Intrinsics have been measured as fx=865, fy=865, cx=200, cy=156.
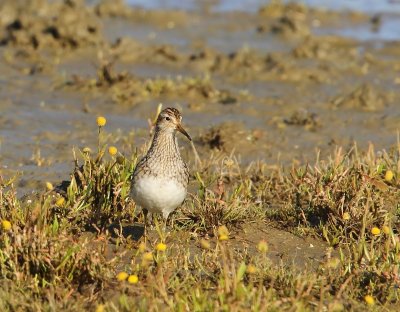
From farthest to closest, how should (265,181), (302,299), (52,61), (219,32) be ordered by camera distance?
(219,32) → (52,61) → (265,181) → (302,299)

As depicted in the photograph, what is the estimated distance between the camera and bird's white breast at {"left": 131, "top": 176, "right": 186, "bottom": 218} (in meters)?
6.53

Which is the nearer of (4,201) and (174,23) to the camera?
(4,201)

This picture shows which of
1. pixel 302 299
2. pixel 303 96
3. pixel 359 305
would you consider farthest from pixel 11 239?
pixel 303 96

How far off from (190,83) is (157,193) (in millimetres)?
5893

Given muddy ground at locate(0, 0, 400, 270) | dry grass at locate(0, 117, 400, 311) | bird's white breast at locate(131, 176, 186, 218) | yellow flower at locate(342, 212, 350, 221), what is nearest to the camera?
dry grass at locate(0, 117, 400, 311)

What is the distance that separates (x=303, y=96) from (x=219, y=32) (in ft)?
14.3

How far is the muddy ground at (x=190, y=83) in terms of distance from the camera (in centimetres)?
1041

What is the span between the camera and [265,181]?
337 inches

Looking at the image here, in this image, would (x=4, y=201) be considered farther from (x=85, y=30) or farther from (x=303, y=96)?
(x=85, y=30)

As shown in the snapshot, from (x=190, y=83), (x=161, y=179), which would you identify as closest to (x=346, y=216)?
(x=161, y=179)

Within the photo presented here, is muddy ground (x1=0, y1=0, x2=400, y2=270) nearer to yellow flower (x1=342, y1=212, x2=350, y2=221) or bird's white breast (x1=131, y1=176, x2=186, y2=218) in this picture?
bird's white breast (x1=131, y1=176, x2=186, y2=218)

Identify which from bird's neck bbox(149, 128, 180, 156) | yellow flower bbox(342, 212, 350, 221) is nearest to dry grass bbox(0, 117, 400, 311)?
yellow flower bbox(342, 212, 350, 221)

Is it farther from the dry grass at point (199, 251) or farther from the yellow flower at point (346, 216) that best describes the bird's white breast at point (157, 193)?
the yellow flower at point (346, 216)

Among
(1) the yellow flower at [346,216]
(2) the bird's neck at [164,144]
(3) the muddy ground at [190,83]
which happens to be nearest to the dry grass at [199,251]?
(1) the yellow flower at [346,216]
